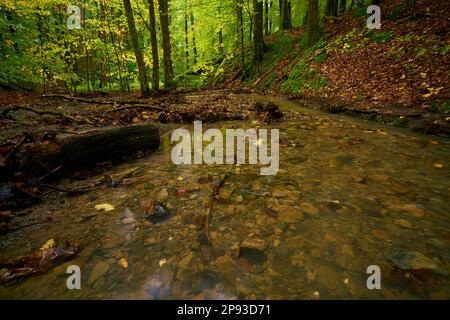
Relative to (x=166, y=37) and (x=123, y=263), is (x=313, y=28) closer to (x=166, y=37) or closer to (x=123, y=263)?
(x=166, y=37)

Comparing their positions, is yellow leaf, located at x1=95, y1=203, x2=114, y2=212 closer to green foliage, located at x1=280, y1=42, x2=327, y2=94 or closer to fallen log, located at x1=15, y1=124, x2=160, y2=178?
fallen log, located at x1=15, y1=124, x2=160, y2=178

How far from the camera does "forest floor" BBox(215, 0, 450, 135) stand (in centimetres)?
558

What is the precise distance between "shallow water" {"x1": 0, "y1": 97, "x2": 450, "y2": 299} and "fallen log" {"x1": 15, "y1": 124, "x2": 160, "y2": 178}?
1.02ft

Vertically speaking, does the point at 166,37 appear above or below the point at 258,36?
below

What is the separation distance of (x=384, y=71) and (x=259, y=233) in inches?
289

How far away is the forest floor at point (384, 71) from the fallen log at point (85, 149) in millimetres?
5004

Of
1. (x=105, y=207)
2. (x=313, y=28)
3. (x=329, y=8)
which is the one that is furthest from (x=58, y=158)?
(x=329, y=8)

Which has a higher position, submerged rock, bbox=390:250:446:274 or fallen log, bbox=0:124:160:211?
fallen log, bbox=0:124:160:211

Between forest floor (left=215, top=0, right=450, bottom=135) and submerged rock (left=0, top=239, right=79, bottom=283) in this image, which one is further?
forest floor (left=215, top=0, right=450, bottom=135)

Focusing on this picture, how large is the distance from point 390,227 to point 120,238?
2183 mm

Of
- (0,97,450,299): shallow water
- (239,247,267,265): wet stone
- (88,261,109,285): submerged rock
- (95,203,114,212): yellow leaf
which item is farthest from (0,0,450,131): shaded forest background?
(88,261,109,285): submerged rock

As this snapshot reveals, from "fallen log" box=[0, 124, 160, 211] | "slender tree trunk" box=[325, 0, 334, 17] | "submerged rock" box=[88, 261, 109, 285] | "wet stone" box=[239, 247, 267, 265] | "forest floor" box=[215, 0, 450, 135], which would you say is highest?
"slender tree trunk" box=[325, 0, 334, 17]

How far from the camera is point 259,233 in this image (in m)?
2.18

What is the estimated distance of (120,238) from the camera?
7.01ft
